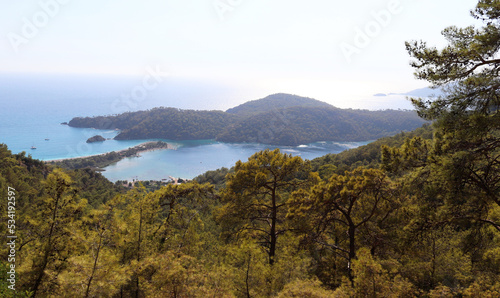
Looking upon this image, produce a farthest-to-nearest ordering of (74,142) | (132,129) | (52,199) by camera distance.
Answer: (132,129)
(74,142)
(52,199)

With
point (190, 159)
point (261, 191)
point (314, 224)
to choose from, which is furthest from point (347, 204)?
point (190, 159)

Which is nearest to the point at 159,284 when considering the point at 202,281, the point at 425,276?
the point at 202,281

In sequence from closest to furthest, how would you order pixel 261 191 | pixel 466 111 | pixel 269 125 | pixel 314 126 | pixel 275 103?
pixel 466 111 → pixel 261 191 → pixel 269 125 → pixel 314 126 → pixel 275 103

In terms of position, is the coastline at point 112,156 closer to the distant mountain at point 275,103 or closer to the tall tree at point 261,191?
the distant mountain at point 275,103

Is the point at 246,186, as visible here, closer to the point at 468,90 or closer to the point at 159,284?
the point at 159,284

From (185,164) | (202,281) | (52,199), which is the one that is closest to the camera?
(202,281)

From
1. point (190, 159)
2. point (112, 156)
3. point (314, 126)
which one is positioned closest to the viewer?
point (112, 156)

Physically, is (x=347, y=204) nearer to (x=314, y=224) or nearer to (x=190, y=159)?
(x=314, y=224)
